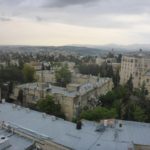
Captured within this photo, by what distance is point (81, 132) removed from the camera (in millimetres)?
19516

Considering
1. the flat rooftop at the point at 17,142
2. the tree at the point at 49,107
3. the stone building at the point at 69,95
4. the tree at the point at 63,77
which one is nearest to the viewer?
the flat rooftop at the point at 17,142

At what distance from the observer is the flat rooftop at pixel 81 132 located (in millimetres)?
17609

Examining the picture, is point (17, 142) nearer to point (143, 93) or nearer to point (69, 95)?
point (69, 95)

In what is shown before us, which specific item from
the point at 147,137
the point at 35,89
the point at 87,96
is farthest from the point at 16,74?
the point at 147,137

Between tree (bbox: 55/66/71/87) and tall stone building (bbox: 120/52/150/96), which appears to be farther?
tall stone building (bbox: 120/52/150/96)

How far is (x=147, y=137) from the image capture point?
19.5 meters

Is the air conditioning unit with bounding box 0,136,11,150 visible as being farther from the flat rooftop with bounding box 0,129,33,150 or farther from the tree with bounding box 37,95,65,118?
the tree with bounding box 37,95,65,118

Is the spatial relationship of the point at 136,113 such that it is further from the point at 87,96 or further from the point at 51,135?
the point at 51,135

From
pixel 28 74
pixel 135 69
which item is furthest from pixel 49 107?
pixel 135 69

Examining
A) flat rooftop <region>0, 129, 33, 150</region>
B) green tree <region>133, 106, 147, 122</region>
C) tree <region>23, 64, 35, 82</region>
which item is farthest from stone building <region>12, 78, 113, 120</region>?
flat rooftop <region>0, 129, 33, 150</region>

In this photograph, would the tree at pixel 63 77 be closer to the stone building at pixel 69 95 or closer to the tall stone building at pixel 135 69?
the stone building at pixel 69 95

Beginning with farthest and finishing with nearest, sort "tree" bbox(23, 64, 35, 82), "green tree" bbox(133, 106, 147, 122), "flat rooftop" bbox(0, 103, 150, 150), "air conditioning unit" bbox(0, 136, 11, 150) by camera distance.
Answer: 1. "tree" bbox(23, 64, 35, 82)
2. "green tree" bbox(133, 106, 147, 122)
3. "flat rooftop" bbox(0, 103, 150, 150)
4. "air conditioning unit" bbox(0, 136, 11, 150)

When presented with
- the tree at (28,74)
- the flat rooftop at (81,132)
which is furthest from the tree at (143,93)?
the tree at (28,74)

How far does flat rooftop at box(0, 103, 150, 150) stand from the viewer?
693 inches
